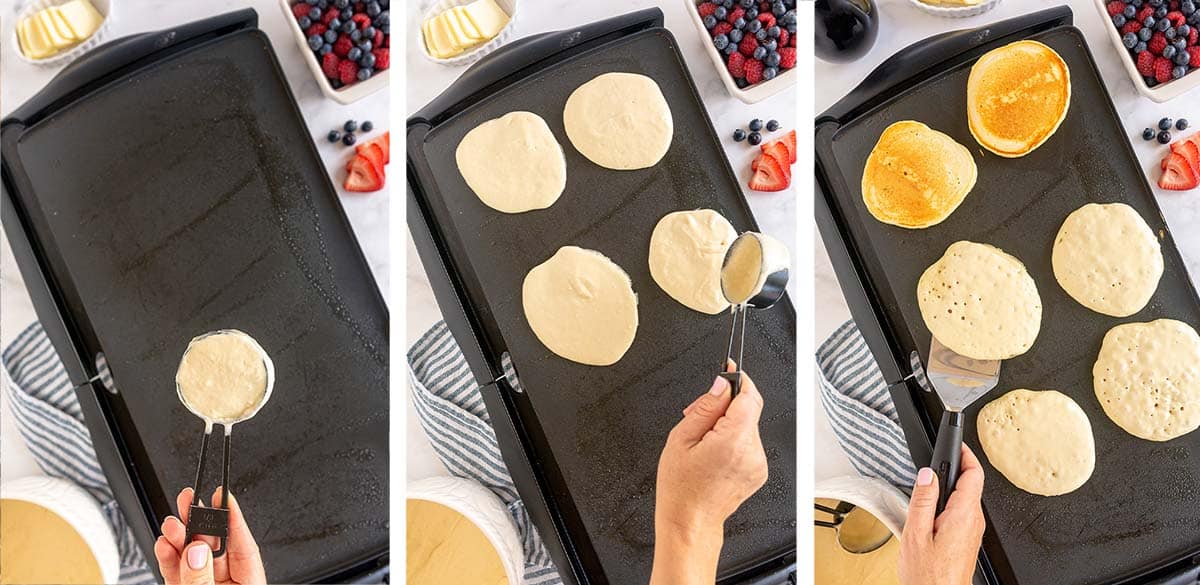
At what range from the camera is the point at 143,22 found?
5.01 ft

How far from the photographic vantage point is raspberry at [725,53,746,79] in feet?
4.91

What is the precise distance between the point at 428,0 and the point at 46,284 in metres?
0.76

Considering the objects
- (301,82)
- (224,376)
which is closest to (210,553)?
(224,376)

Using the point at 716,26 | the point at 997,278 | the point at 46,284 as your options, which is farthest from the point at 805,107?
the point at 46,284

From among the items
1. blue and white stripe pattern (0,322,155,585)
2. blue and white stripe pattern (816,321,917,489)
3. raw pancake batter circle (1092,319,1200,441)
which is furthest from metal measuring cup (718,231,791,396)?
blue and white stripe pattern (0,322,155,585)

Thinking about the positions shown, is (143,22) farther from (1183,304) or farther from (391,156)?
(1183,304)

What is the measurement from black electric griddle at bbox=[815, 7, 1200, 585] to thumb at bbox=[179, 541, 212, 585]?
107 cm

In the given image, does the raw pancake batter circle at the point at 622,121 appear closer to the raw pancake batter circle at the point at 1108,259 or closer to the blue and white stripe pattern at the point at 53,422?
the raw pancake batter circle at the point at 1108,259

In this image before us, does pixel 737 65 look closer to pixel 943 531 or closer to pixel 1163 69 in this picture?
pixel 1163 69

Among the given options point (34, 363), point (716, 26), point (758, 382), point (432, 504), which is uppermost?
point (716, 26)

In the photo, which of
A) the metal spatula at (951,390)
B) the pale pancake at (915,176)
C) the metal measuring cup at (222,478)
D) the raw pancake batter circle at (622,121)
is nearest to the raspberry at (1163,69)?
the pale pancake at (915,176)

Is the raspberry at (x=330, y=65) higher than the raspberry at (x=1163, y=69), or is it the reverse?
the raspberry at (x=330, y=65)

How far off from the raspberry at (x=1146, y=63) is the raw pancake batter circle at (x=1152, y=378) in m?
0.38

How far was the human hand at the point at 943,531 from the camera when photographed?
1466 mm
